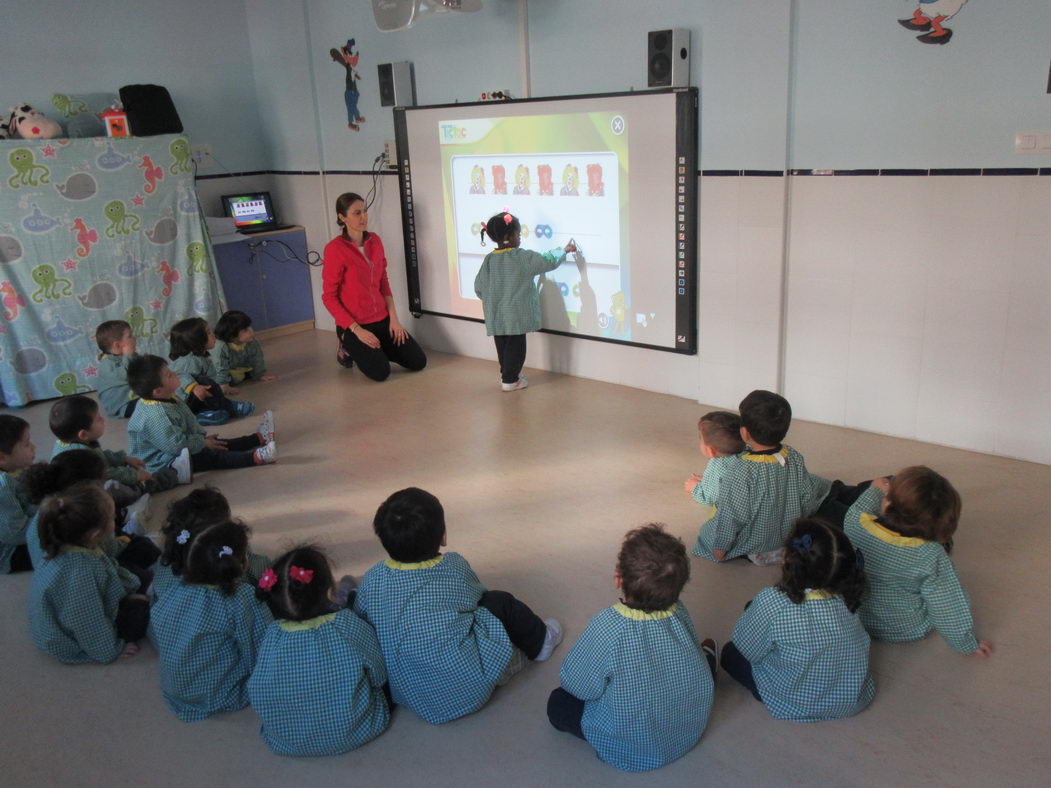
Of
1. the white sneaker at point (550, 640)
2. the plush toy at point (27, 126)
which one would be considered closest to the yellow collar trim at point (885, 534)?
the white sneaker at point (550, 640)

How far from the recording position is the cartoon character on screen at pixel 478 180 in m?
5.51

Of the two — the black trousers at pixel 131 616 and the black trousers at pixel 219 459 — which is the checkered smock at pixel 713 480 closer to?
the black trousers at pixel 131 616

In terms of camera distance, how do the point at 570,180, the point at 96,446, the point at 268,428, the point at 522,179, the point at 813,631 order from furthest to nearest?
1. the point at 522,179
2. the point at 570,180
3. the point at 268,428
4. the point at 96,446
5. the point at 813,631

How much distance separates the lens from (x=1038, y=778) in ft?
7.14

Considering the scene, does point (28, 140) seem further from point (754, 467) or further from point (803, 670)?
point (803, 670)

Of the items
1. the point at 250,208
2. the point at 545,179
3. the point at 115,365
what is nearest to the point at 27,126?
the point at 115,365

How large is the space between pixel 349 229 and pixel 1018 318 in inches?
147

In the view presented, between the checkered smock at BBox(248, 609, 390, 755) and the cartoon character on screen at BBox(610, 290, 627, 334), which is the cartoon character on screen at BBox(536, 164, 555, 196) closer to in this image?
the cartoon character on screen at BBox(610, 290, 627, 334)

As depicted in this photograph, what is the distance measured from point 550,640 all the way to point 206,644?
0.99m

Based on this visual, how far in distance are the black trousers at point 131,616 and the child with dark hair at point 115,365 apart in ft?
7.43

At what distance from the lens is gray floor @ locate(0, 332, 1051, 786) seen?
2.30 metres

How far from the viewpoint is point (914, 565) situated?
255cm

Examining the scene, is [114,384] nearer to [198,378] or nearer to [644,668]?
[198,378]

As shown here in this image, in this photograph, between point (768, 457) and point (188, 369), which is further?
point (188, 369)
